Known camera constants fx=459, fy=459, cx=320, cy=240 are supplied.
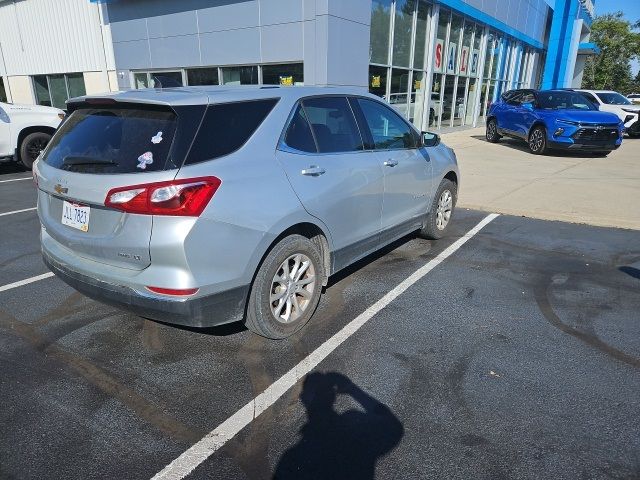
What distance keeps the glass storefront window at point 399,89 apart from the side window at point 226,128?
11669 millimetres

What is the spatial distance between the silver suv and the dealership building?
17.1 feet

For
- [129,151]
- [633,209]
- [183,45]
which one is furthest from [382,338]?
[183,45]

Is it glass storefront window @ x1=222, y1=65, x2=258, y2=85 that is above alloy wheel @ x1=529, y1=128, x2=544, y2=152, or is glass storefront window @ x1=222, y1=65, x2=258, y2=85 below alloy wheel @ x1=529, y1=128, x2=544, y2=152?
above

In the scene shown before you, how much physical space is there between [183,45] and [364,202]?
12.8m

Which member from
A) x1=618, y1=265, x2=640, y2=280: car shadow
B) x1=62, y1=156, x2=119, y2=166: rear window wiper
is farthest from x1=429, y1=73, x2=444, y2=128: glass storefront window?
x1=62, y1=156, x2=119, y2=166: rear window wiper

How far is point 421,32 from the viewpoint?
15.0 m

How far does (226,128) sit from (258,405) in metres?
1.68

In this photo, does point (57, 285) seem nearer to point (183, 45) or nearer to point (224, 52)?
point (224, 52)

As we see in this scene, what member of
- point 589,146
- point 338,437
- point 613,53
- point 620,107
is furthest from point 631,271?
point 613,53

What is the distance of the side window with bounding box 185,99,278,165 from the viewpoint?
2.70m

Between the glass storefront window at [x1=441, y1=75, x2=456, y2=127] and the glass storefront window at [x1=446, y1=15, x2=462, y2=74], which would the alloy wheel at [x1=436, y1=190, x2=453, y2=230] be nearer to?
the glass storefront window at [x1=441, y1=75, x2=456, y2=127]

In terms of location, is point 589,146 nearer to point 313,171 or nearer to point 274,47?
point 274,47

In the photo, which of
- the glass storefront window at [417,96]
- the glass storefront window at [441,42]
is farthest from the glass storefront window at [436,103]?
the glass storefront window at [417,96]

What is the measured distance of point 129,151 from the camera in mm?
2727
